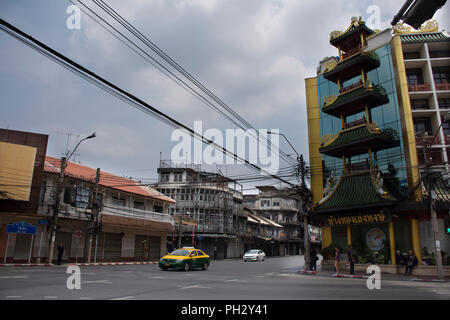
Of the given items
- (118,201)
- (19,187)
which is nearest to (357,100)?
(118,201)

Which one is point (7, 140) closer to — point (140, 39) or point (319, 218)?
point (140, 39)

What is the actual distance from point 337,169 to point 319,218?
4.53 metres

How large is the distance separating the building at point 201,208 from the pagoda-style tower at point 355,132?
2597 centimetres

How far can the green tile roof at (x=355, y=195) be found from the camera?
23.8 meters

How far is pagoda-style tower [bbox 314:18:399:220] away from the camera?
82.2ft

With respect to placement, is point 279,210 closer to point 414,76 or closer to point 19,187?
point 414,76

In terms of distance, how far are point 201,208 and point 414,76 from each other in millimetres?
35706

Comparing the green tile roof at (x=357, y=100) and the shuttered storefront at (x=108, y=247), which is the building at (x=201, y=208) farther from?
the green tile roof at (x=357, y=100)

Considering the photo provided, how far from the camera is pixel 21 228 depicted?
25.1 metres

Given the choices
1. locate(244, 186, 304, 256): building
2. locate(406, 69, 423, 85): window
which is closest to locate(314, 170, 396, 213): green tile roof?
locate(406, 69, 423, 85): window

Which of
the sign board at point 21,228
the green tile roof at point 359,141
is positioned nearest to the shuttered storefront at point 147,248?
the sign board at point 21,228

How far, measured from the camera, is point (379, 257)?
24.5 meters

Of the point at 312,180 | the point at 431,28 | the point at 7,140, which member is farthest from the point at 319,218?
the point at 7,140

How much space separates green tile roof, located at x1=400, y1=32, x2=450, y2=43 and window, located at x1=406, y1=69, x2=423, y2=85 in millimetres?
2527
